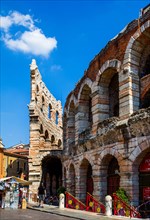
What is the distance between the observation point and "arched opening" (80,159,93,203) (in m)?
21.4

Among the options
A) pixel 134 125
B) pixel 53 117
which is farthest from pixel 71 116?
pixel 53 117

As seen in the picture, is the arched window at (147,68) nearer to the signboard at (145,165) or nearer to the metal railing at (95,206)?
the signboard at (145,165)

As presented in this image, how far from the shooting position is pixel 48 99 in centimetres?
3988

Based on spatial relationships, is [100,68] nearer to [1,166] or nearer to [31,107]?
[31,107]

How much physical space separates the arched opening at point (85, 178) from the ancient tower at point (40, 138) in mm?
10441

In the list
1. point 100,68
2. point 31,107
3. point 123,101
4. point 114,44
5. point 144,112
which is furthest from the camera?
point 31,107

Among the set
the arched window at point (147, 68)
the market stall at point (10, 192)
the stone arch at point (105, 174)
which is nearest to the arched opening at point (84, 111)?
the stone arch at point (105, 174)

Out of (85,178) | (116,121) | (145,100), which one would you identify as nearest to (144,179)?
(116,121)

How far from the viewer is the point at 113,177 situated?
18.1m

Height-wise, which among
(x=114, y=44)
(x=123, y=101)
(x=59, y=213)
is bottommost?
(x=59, y=213)

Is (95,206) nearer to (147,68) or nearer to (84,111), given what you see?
(84,111)

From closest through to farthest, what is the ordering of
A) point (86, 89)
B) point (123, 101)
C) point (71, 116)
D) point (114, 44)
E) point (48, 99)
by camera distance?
point (123, 101), point (114, 44), point (86, 89), point (71, 116), point (48, 99)

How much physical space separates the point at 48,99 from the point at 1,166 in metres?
10.2

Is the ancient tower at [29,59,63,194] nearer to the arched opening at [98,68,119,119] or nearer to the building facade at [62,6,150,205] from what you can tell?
the building facade at [62,6,150,205]
